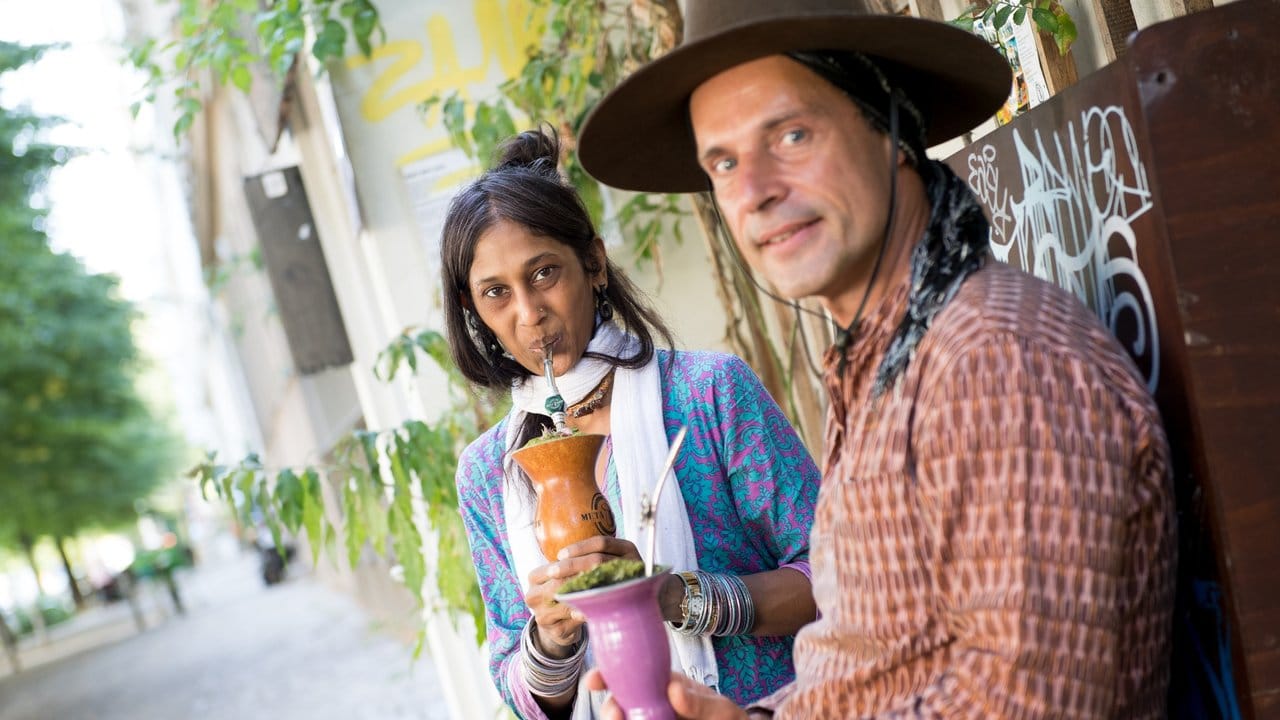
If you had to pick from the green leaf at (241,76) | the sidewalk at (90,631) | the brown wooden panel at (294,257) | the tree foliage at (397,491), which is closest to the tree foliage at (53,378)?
the sidewalk at (90,631)

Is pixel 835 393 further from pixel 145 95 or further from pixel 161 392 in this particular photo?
pixel 161 392

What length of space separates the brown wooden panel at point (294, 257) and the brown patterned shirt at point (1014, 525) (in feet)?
16.8

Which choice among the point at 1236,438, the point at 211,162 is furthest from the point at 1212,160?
the point at 211,162

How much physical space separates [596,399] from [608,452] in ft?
0.36

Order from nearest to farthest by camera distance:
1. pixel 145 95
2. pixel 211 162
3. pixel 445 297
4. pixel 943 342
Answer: pixel 943 342 → pixel 445 297 → pixel 145 95 → pixel 211 162

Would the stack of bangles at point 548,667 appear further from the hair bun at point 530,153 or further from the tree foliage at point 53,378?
the tree foliage at point 53,378

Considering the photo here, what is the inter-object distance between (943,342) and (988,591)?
0.94ft

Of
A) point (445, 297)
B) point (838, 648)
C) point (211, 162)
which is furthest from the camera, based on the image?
point (211, 162)

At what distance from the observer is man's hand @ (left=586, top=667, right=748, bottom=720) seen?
1630 millimetres

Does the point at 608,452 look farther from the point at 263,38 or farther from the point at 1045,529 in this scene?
the point at 263,38

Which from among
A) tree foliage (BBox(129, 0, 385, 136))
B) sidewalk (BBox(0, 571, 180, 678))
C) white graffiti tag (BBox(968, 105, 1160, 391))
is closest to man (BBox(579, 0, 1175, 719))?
white graffiti tag (BBox(968, 105, 1160, 391))

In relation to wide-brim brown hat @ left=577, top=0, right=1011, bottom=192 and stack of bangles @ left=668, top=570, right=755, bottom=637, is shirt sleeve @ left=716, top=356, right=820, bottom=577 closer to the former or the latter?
stack of bangles @ left=668, top=570, right=755, bottom=637

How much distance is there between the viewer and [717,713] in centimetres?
165

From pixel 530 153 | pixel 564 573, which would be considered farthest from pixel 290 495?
pixel 564 573
